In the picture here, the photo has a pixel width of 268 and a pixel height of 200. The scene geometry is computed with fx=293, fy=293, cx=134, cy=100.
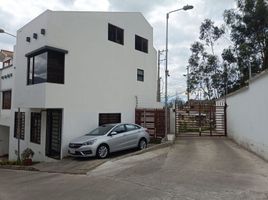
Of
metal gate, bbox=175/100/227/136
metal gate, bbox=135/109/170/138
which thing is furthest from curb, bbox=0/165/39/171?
metal gate, bbox=175/100/227/136

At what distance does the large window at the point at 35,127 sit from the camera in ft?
56.2

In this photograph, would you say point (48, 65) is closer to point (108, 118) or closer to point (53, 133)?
point (53, 133)

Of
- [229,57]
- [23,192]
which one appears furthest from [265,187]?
[229,57]

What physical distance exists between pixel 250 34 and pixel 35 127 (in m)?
23.0

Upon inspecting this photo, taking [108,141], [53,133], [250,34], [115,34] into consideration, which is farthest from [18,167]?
[250,34]

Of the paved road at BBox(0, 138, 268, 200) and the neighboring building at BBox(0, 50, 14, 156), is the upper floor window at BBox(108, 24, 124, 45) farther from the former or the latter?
the paved road at BBox(0, 138, 268, 200)

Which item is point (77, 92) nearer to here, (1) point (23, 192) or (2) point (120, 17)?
(2) point (120, 17)

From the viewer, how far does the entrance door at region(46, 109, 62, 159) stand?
15.9 m

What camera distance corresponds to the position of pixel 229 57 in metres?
31.6

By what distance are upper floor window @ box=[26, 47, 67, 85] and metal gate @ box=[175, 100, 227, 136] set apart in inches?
379

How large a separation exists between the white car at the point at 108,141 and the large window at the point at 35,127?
364 centimetres

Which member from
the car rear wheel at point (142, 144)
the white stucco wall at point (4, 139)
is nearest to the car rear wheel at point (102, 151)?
the car rear wheel at point (142, 144)

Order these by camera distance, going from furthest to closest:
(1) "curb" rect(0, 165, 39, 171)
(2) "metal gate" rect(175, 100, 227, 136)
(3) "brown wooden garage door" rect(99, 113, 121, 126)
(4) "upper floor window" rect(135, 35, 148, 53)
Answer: (2) "metal gate" rect(175, 100, 227, 136) → (4) "upper floor window" rect(135, 35, 148, 53) → (3) "brown wooden garage door" rect(99, 113, 121, 126) → (1) "curb" rect(0, 165, 39, 171)

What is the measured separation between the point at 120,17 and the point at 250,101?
10.1 metres
